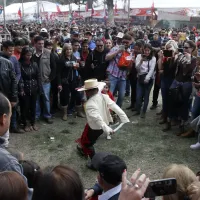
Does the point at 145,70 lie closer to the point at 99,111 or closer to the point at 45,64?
the point at 45,64

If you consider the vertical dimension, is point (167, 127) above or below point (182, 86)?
below

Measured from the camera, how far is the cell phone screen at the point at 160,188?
1.48 meters

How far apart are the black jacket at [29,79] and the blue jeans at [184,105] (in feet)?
8.88

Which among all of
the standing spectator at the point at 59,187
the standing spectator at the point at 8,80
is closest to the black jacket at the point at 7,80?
the standing spectator at the point at 8,80

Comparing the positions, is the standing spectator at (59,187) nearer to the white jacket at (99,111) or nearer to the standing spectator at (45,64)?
the white jacket at (99,111)

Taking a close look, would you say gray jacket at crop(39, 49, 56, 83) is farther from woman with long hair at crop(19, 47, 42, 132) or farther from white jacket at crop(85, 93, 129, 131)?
white jacket at crop(85, 93, 129, 131)

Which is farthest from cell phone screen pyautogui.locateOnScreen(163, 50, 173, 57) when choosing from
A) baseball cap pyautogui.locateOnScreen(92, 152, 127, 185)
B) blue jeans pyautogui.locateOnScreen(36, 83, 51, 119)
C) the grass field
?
baseball cap pyautogui.locateOnScreen(92, 152, 127, 185)

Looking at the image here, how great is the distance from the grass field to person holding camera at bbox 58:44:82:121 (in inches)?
20.1

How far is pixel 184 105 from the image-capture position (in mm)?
5480

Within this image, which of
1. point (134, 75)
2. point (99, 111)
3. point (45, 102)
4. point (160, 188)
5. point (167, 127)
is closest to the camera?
point (160, 188)

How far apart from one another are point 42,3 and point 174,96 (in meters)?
43.2

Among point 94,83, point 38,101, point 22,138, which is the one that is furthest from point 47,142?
point 94,83

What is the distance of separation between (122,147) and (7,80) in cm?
233

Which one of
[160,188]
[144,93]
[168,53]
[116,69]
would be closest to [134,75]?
[144,93]
